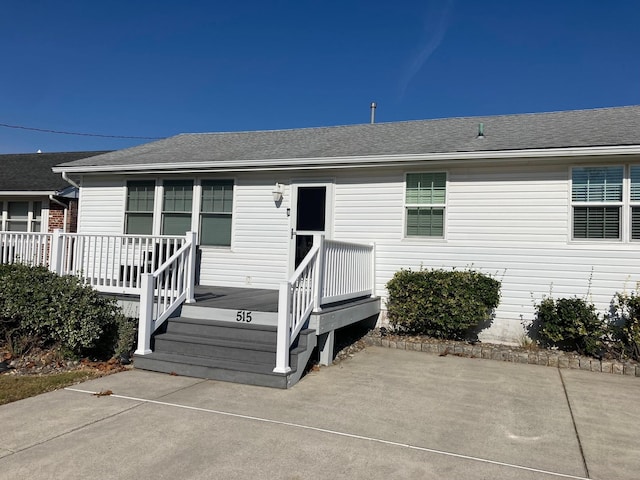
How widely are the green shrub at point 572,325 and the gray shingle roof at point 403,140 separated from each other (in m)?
2.37

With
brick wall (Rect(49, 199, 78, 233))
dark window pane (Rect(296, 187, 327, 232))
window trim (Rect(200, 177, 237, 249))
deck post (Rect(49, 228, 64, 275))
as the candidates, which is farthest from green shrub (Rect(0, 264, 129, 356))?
brick wall (Rect(49, 199, 78, 233))

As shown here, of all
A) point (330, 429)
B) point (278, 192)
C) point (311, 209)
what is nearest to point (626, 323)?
point (330, 429)

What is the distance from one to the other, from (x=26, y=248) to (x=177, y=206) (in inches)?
109

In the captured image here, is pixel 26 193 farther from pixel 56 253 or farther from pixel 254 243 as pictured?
pixel 254 243

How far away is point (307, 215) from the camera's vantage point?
8.83 meters

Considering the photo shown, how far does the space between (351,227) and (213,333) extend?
3588mm

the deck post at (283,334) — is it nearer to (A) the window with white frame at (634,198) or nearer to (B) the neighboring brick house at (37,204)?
(A) the window with white frame at (634,198)

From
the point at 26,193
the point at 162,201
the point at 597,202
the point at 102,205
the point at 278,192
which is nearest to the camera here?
the point at 597,202

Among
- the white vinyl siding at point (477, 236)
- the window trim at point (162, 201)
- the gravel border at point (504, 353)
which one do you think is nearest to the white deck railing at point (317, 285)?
the gravel border at point (504, 353)

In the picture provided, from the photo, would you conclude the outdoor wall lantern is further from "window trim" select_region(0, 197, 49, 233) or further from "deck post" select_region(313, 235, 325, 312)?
"window trim" select_region(0, 197, 49, 233)

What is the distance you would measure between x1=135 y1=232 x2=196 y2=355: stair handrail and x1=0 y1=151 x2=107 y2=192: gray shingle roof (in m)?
8.33

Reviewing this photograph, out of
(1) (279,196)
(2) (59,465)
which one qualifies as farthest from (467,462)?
(1) (279,196)

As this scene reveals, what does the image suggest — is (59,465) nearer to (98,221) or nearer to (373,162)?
(373,162)

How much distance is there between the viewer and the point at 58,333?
5.74 m
